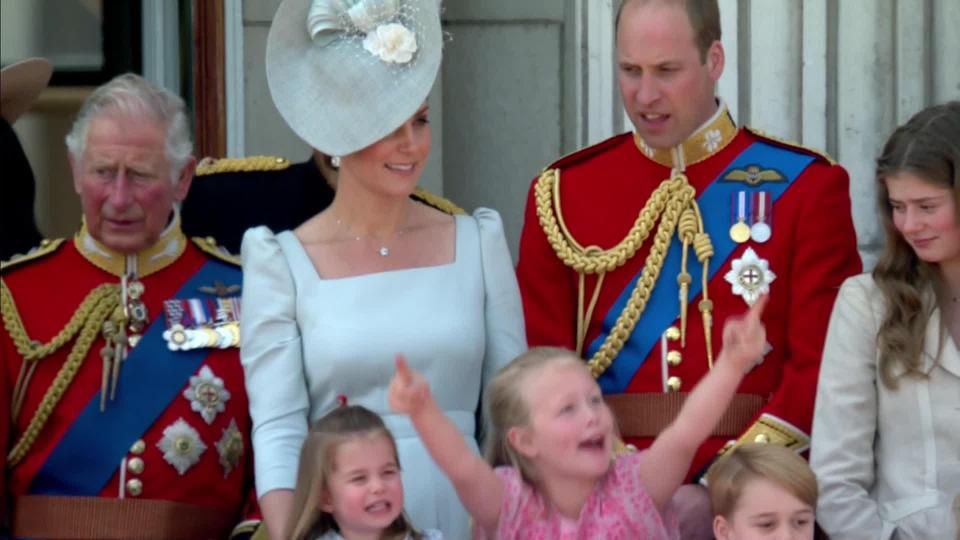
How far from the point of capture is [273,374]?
4.58 metres

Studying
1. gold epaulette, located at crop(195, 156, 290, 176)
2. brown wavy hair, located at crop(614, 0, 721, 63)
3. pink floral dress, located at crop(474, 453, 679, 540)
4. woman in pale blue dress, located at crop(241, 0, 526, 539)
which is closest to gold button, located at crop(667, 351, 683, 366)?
woman in pale blue dress, located at crop(241, 0, 526, 539)

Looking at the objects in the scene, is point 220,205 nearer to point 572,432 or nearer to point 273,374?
point 273,374

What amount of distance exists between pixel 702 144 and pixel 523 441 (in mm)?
833

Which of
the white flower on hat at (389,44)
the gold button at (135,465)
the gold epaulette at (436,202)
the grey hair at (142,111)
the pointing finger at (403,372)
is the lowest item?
the gold button at (135,465)

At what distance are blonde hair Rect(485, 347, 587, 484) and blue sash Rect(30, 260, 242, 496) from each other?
70cm

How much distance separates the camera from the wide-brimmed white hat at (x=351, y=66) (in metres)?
4.62

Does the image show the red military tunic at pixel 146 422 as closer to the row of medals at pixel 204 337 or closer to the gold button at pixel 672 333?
the row of medals at pixel 204 337

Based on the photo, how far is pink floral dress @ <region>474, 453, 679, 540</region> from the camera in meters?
4.40

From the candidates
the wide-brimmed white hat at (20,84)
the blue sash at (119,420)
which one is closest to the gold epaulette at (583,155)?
the blue sash at (119,420)

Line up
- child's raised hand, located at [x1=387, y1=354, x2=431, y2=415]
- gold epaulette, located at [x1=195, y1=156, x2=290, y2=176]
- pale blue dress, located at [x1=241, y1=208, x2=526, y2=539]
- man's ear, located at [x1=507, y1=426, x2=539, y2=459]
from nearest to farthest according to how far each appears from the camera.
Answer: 1. child's raised hand, located at [x1=387, y1=354, x2=431, y2=415]
2. man's ear, located at [x1=507, y1=426, x2=539, y2=459]
3. pale blue dress, located at [x1=241, y1=208, x2=526, y2=539]
4. gold epaulette, located at [x1=195, y1=156, x2=290, y2=176]

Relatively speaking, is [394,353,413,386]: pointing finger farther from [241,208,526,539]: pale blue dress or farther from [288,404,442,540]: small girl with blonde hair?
[241,208,526,539]: pale blue dress

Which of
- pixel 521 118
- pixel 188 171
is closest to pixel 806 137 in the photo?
pixel 521 118

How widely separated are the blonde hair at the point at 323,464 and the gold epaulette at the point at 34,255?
85 centimetres

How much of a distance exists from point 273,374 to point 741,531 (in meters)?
0.86
